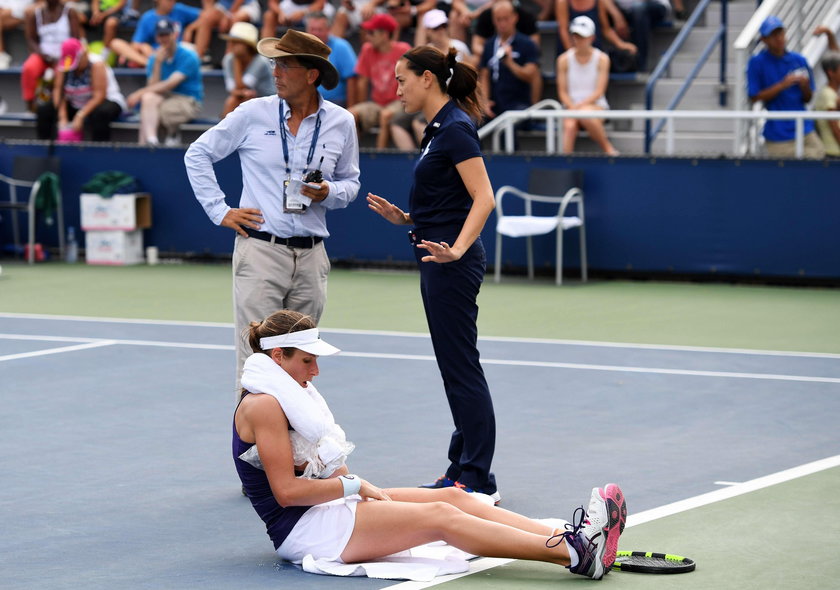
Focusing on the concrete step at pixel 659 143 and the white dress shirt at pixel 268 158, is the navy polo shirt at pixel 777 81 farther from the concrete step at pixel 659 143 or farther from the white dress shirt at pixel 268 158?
the white dress shirt at pixel 268 158

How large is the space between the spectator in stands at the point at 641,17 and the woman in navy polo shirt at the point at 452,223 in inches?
461

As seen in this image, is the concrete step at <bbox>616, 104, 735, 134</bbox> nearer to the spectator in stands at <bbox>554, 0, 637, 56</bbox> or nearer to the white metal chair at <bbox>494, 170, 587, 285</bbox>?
the spectator in stands at <bbox>554, 0, 637, 56</bbox>

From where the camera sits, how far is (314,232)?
7.34 meters

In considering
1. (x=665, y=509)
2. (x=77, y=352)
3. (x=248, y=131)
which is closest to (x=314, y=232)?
(x=248, y=131)

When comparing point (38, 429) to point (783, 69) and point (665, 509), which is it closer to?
point (665, 509)

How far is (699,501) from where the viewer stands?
22.8 ft

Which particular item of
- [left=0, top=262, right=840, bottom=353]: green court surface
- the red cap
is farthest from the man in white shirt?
the red cap

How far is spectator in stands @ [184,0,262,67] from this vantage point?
20.4m

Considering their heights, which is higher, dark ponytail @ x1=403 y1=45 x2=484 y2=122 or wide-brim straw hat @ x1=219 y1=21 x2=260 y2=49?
wide-brim straw hat @ x1=219 y1=21 x2=260 y2=49

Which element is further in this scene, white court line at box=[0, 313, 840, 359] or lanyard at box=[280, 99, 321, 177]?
white court line at box=[0, 313, 840, 359]

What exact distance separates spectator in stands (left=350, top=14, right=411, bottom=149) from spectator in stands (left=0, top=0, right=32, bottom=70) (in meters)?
7.00

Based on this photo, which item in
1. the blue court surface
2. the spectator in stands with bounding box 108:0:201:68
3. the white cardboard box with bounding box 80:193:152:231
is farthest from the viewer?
the spectator in stands with bounding box 108:0:201:68

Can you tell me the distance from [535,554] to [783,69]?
11.3 metres

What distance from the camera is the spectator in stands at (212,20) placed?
20438 millimetres
